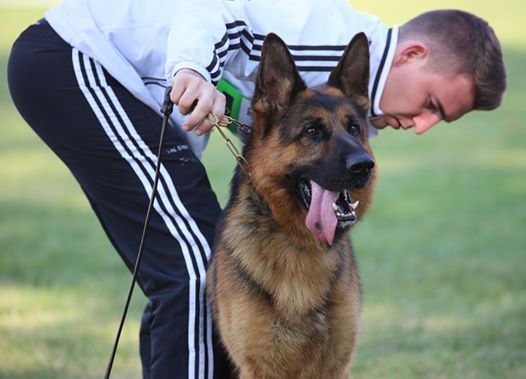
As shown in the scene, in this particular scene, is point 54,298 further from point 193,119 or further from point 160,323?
point 193,119

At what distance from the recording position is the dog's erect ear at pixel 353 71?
4.03 meters

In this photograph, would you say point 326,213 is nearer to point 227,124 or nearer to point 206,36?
point 227,124

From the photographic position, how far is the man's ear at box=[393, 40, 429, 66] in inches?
184

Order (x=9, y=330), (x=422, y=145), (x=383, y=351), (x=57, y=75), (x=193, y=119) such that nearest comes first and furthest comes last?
(x=193, y=119), (x=57, y=75), (x=383, y=351), (x=9, y=330), (x=422, y=145)

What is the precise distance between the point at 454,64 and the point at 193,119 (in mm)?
1662

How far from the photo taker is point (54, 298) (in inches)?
310

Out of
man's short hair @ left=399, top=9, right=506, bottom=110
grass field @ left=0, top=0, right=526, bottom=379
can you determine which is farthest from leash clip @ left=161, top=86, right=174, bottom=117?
grass field @ left=0, top=0, right=526, bottom=379

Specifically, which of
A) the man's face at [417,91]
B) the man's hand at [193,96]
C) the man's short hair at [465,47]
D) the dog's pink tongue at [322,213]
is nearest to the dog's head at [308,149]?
the dog's pink tongue at [322,213]

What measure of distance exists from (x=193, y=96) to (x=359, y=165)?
0.67m

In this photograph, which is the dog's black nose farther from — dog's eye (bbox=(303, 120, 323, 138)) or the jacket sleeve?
the jacket sleeve

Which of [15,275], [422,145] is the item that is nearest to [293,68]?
[15,275]

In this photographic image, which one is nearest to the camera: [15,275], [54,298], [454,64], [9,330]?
[454,64]

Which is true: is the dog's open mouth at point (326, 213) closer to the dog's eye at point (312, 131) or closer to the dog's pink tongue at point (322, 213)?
the dog's pink tongue at point (322, 213)

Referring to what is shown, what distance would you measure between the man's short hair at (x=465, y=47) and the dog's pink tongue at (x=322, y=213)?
1.21m
